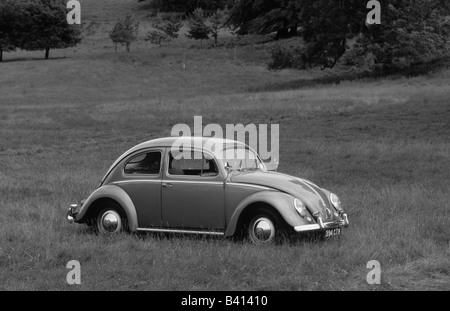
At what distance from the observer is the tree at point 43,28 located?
66.0 metres

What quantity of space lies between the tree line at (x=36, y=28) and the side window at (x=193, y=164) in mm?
57332

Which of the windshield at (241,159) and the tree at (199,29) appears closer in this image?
the windshield at (241,159)

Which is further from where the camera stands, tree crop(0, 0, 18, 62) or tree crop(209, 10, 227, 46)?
tree crop(209, 10, 227, 46)

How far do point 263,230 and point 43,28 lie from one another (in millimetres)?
60806

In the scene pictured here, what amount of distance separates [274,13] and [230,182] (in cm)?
5689

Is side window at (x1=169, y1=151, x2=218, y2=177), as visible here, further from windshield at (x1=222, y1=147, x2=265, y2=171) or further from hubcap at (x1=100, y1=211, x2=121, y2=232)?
hubcap at (x1=100, y1=211, x2=121, y2=232)

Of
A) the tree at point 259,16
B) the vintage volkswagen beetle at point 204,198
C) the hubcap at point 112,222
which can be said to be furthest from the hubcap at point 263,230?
the tree at point 259,16

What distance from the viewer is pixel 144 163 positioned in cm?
1120

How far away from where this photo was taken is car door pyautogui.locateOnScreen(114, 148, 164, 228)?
417 inches

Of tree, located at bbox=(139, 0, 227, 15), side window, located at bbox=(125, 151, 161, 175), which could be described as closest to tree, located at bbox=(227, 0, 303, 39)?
tree, located at bbox=(139, 0, 227, 15)

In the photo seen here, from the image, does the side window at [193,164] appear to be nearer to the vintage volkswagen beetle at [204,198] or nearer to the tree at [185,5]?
the vintage volkswagen beetle at [204,198]

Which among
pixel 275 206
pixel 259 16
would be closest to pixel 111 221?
pixel 275 206

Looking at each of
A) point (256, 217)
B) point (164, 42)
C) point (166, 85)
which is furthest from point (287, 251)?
point (164, 42)

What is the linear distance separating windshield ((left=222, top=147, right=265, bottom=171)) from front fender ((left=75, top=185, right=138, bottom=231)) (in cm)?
155
